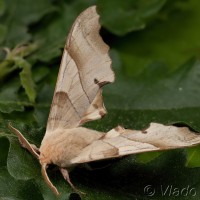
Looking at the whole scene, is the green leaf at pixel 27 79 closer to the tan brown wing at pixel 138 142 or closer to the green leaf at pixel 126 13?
the green leaf at pixel 126 13

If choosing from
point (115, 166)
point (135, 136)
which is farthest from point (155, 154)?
point (135, 136)

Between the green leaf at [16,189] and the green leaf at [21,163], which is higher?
the green leaf at [21,163]

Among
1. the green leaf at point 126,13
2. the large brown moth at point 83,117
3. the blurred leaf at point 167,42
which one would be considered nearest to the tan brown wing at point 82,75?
the large brown moth at point 83,117

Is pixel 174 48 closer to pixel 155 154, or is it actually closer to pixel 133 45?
pixel 133 45

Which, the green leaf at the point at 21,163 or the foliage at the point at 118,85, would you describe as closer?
the green leaf at the point at 21,163

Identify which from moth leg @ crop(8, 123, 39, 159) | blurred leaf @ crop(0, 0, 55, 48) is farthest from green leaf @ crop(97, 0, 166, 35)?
moth leg @ crop(8, 123, 39, 159)

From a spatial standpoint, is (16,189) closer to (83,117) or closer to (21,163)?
(21,163)
